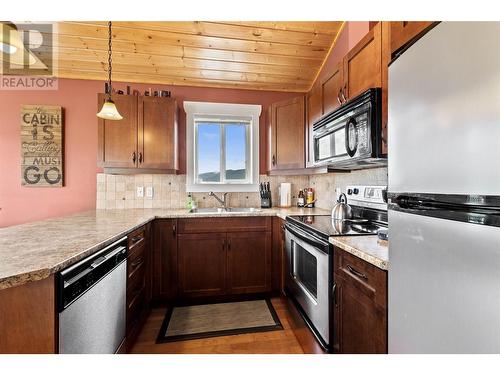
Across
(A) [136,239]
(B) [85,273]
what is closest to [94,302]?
(B) [85,273]

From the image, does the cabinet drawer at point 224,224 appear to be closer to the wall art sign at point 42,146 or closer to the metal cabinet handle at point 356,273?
the metal cabinet handle at point 356,273

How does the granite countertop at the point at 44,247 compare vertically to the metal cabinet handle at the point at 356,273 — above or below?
above

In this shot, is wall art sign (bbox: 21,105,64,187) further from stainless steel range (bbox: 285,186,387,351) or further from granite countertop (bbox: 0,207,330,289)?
stainless steel range (bbox: 285,186,387,351)

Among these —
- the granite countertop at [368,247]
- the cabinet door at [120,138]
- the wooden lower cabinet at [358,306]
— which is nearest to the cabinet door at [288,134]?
the granite countertop at [368,247]

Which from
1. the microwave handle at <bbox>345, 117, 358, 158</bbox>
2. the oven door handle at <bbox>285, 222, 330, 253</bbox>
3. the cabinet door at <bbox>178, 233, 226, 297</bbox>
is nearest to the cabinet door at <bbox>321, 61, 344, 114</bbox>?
the microwave handle at <bbox>345, 117, 358, 158</bbox>

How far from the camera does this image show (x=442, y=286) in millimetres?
638

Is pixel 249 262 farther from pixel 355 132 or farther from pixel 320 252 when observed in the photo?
pixel 355 132

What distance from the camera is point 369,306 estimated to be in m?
1.00

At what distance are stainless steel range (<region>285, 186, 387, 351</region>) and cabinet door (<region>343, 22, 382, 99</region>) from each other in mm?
716

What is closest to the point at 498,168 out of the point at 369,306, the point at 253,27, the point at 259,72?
the point at 369,306

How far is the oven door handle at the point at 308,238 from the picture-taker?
4.51ft

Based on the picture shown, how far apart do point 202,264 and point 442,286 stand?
200cm

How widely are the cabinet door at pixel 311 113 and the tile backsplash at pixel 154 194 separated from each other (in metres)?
0.81

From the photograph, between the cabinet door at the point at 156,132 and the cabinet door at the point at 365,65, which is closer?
the cabinet door at the point at 365,65
